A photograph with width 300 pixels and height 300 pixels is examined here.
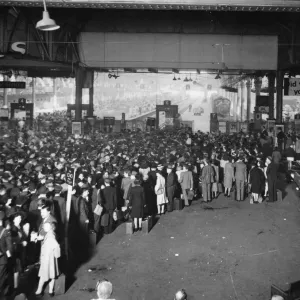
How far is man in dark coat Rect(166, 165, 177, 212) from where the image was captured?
12.6 meters

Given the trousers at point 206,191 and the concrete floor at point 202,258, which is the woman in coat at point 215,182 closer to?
the trousers at point 206,191

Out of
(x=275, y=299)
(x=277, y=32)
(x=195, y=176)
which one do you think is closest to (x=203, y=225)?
(x=195, y=176)

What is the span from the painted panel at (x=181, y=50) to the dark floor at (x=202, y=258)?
1456 cm

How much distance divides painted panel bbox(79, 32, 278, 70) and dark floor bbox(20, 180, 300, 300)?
14.6 metres

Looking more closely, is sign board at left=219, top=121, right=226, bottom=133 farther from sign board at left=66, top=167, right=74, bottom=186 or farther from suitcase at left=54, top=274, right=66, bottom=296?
suitcase at left=54, top=274, right=66, bottom=296

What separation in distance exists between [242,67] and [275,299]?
22.1 metres

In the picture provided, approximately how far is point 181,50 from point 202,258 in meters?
18.4

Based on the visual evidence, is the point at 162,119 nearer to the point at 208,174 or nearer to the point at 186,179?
the point at 208,174

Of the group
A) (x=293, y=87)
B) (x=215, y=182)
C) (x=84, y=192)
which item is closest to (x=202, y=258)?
(x=84, y=192)

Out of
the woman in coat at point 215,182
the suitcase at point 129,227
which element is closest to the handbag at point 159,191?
the suitcase at point 129,227

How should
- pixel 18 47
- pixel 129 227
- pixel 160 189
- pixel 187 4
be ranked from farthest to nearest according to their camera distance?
1. pixel 18 47
2. pixel 160 189
3. pixel 129 227
4. pixel 187 4

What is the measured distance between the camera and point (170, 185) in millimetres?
12695

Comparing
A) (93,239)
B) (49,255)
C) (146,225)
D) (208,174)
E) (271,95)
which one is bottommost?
(93,239)

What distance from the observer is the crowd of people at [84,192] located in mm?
7250
